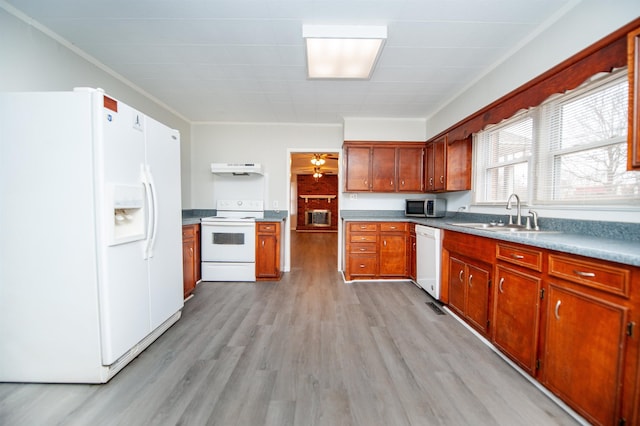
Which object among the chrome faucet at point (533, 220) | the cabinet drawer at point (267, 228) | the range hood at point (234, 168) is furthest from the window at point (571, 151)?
the range hood at point (234, 168)

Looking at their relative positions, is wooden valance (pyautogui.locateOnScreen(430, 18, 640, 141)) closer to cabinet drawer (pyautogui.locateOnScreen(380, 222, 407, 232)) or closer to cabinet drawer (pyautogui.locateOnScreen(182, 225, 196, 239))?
cabinet drawer (pyautogui.locateOnScreen(380, 222, 407, 232))

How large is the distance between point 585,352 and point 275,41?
293cm

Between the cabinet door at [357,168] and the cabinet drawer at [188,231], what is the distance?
7.61 feet

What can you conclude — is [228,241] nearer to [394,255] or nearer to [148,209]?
[148,209]

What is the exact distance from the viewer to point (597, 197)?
1780 mm

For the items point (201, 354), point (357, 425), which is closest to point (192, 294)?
point (201, 354)

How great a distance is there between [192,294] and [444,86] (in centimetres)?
403

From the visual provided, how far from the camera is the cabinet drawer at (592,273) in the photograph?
1136 millimetres

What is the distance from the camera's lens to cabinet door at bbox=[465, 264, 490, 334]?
6.81ft

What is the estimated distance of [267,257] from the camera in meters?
3.75

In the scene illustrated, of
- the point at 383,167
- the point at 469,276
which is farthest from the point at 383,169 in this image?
the point at 469,276

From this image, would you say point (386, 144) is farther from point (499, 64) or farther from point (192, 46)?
point (192, 46)

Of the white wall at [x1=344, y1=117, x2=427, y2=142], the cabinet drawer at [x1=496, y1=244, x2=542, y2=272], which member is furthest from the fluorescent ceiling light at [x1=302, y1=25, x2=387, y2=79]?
the cabinet drawer at [x1=496, y1=244, x2=542, y2=272]

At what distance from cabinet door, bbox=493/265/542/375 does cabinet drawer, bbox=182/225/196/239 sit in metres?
3.32
